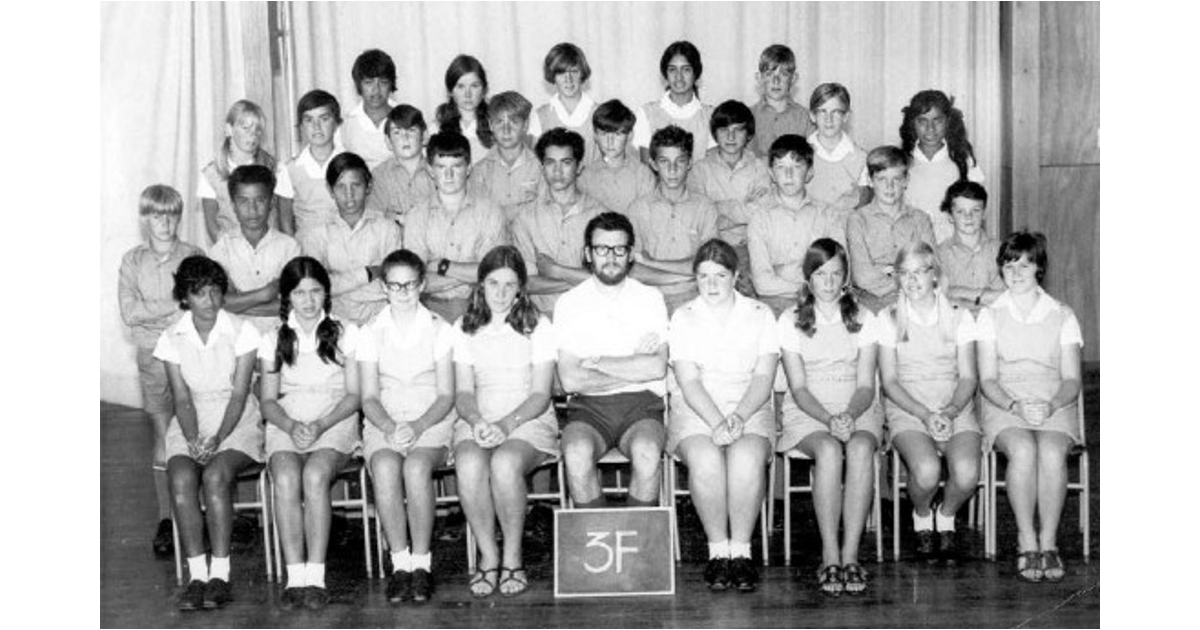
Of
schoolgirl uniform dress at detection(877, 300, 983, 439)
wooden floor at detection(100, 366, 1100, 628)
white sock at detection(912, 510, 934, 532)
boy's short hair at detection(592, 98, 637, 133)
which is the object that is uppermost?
boy's short hair at detection(592, 98, 637, 133)

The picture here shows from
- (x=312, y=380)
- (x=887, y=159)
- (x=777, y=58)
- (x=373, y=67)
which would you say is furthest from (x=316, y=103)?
(x=887, y=159)

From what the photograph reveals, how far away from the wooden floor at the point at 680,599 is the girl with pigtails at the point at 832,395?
21 centimetres

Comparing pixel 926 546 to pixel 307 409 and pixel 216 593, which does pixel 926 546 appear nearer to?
pixel 307 409

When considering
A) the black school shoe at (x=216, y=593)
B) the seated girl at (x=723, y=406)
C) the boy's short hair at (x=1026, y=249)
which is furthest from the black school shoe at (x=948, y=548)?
the black school shoe at (x=216, y=593)

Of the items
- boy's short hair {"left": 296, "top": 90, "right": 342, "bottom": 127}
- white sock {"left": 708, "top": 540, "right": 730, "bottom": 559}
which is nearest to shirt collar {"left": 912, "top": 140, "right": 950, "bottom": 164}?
white sock {"left": 708, "top": 540, "right": 730, "bottom": 559}

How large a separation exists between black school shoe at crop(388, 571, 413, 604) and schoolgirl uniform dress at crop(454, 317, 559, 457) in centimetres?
51

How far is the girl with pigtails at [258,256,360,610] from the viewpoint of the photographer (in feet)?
Result: 15.7

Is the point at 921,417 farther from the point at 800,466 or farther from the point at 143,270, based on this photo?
the point at 143,270

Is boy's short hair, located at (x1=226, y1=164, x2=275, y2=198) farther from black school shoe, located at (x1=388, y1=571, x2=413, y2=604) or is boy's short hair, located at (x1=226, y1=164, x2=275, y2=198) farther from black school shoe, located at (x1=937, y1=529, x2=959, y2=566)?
black school shoe, located at (x1=937, y1=529, x2=959, y2=566)

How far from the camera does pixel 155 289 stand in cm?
545

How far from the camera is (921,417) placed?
16.5ft

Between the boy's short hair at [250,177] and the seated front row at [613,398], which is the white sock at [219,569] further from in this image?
the boy's short hair at [250,177]

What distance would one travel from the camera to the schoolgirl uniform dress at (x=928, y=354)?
5.13 meters

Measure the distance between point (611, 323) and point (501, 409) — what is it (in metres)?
0.47
